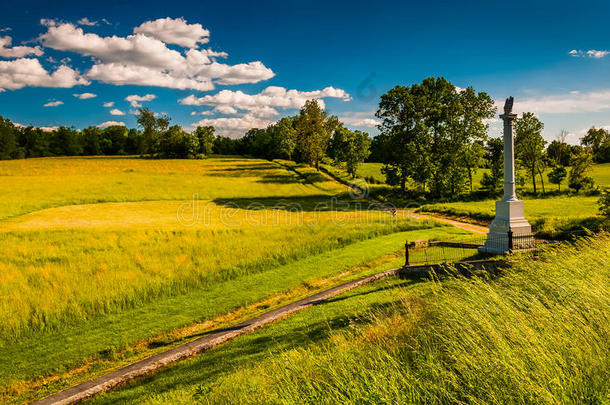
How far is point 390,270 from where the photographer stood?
19000mm

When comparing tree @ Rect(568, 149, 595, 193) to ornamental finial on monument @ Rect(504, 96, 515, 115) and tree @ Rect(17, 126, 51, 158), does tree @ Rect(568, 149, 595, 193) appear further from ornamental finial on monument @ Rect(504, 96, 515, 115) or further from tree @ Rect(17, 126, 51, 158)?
tree @ Rect(17, 126, 51, 158)

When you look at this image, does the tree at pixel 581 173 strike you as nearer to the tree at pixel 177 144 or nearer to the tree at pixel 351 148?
the tree at pixel 351 148

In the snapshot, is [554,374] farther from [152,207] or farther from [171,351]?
[152,207]

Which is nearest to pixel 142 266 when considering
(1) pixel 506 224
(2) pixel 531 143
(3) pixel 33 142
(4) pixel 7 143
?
(1) pixel 506 224

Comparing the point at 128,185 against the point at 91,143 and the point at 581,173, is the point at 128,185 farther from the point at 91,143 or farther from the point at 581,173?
the point at 91,143

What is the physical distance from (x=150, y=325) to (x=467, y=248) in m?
18.8

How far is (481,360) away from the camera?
186 inches

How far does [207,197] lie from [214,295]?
38632 mm

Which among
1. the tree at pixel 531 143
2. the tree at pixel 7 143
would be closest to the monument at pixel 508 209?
the tree at pixel 531 143

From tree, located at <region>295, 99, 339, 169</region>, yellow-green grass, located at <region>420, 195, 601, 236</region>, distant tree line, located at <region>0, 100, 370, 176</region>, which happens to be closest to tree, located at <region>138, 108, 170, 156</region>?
distant tree line, located at <region>0, 100, 370, 176</region>

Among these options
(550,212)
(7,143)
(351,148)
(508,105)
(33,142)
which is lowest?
(550,212)

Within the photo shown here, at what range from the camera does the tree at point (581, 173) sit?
155 feet

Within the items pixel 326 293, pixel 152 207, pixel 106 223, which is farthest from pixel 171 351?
pixel 152 207

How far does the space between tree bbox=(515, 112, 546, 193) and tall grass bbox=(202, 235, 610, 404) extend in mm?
49967
